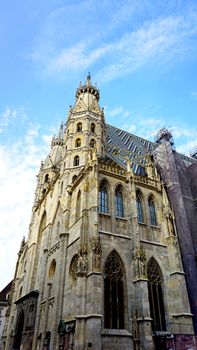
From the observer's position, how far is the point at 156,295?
643 inches

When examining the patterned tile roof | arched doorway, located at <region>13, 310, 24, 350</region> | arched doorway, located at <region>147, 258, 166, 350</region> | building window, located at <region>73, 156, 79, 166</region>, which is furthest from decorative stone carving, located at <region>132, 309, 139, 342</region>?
building window, located at <region>73, 156, 79, 166</region>

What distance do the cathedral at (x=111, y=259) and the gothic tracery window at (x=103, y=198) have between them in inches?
2.8

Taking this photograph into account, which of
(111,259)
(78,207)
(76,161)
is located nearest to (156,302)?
(111,259)

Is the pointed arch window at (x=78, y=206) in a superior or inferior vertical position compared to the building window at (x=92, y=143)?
inferior

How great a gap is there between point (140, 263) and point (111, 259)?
1714 mm

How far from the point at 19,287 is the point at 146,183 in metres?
16.9

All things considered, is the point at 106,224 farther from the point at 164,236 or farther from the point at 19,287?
the point at 19,287

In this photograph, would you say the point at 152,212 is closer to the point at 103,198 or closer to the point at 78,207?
the point at 103,198

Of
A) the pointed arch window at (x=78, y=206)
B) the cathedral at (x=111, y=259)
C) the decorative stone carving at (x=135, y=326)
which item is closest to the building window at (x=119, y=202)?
the cathedral at (x=111, y=259)

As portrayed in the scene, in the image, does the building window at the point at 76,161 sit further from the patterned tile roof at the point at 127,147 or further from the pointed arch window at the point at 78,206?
the pointed arch window at the point at 78,206

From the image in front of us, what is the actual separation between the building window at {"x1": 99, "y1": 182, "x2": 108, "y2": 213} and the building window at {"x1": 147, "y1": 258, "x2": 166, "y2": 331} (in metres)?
4.43

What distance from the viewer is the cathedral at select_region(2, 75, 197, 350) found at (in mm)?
13997

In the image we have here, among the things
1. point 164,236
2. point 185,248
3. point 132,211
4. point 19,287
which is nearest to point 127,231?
point 132,211

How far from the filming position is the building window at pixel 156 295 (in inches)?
611
